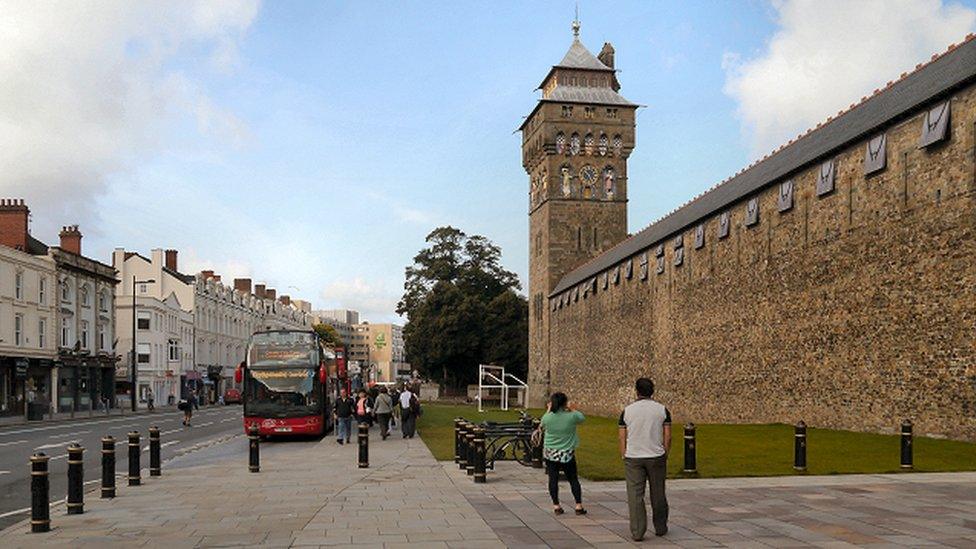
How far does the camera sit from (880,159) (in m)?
23.0

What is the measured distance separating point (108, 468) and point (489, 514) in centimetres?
610

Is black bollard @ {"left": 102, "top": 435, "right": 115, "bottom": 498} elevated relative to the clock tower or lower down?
lower down

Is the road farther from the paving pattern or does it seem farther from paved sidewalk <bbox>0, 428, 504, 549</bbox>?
the paving pattern

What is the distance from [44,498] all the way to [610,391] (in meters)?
42.6

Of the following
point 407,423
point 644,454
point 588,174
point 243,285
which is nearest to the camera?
point 644,454

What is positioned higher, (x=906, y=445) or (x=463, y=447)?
(x=906, y=445)

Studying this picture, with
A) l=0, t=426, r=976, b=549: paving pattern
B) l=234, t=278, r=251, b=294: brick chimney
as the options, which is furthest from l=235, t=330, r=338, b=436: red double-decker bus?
l=234, t=278, r=251, b=294: brick chimney

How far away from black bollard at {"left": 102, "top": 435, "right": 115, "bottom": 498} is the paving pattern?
268 mm

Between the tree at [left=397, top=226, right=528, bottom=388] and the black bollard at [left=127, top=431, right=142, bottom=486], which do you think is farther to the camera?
the tree at [left=397, top=226, right=528, bottom=388]

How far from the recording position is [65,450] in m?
23.6

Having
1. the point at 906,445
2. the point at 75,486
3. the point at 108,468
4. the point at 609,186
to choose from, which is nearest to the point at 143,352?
the point at 609,186

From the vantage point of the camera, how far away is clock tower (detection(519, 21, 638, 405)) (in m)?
67.9

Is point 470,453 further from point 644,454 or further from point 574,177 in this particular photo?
point 574,177

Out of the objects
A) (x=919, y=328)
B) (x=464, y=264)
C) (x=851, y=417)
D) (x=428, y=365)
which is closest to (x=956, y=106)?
(x=919, y=328)
